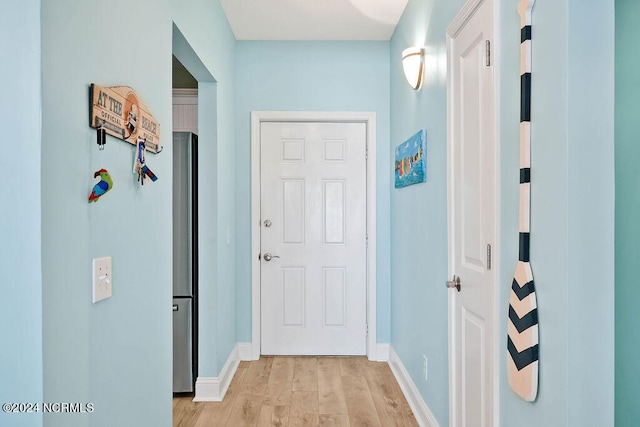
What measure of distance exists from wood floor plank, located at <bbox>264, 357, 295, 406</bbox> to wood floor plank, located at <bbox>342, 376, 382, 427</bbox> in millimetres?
389

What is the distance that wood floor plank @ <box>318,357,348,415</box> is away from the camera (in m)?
2.72

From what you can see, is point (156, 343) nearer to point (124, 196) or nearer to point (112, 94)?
point (124, 196)

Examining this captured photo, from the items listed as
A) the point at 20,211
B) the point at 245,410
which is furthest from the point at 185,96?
the point at 20,211

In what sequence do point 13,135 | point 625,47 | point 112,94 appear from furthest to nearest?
point 112,94 < point 625,47 < point 13,135

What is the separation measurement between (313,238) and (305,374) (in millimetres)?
1061

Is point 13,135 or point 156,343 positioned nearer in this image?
point 13,135

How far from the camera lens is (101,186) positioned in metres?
1.20

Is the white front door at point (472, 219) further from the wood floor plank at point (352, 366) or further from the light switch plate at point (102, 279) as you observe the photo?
the wood floor plank at point (352, 366)

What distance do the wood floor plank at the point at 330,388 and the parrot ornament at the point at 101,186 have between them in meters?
2.02

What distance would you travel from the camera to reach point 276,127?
3658mm

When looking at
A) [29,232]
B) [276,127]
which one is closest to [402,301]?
[276,127]

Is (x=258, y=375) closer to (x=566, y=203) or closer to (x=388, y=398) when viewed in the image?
(x=388, y=398)

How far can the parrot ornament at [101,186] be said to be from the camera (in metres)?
1.19

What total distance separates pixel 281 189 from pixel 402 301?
1.32m
